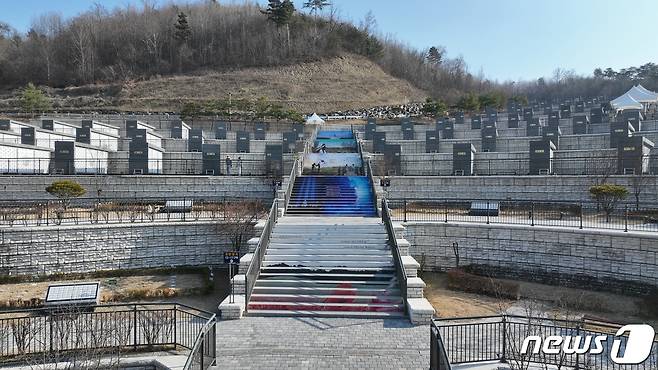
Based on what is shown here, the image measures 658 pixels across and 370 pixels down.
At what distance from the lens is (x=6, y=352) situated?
1102 cm

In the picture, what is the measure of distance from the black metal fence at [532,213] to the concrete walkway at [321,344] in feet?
29.3

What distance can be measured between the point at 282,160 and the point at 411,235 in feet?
38.3

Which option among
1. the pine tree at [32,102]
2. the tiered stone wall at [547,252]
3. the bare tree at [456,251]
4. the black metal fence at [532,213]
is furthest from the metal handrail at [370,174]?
the pine tree at [32,102]

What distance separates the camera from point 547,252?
18812 millimetres

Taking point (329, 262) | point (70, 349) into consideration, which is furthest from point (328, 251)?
point (70, 349)

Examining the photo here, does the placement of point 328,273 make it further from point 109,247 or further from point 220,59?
point 220,59

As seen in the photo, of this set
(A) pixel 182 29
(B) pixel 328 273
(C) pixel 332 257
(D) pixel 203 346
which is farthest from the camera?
(A) pixel 182 29

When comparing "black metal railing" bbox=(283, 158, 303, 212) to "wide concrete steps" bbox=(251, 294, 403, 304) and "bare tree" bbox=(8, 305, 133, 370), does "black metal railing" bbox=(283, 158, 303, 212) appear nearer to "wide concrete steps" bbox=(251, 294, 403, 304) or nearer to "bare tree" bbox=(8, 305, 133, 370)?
"wide concrete steps" bbox=(251, 294, 403, 304)

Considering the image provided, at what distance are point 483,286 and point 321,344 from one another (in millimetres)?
8291

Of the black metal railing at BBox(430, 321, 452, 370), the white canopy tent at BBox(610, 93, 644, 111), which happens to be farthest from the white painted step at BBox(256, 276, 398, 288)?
the white canopy tent at BBox(610, 93, 644, 111)

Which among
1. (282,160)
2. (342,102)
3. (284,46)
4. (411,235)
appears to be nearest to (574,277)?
(411,235)

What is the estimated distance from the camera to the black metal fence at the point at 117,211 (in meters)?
20.7

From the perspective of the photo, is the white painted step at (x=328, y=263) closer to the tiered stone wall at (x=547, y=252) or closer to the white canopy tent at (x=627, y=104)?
the tiered stone wall at (x=547, y=252)

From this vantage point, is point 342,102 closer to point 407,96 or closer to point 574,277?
point 407,96
